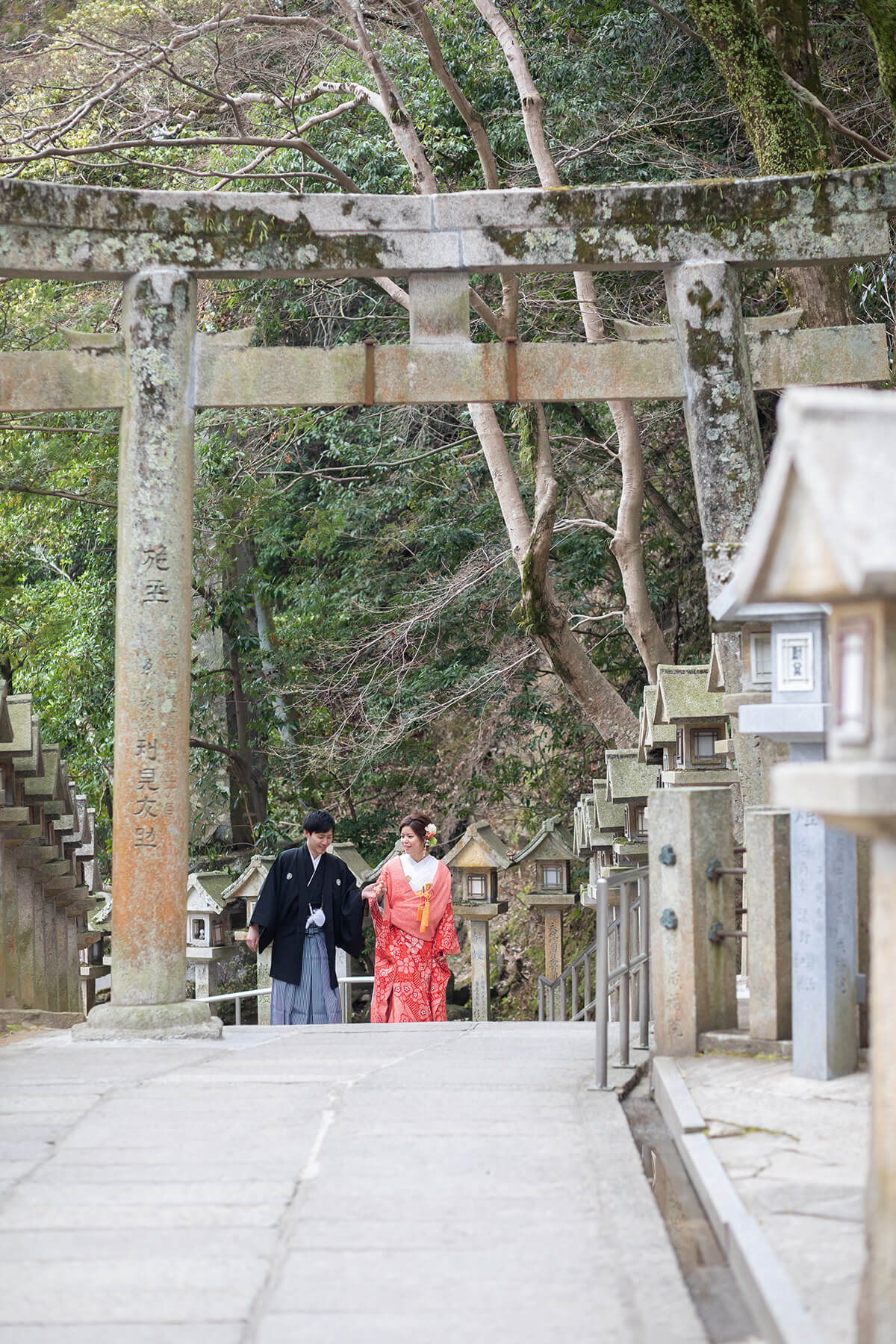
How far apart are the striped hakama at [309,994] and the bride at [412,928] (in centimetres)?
31

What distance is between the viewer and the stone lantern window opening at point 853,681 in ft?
8.34

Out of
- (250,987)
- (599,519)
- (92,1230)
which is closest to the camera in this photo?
(92,1230)

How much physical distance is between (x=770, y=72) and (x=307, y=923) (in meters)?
6.40

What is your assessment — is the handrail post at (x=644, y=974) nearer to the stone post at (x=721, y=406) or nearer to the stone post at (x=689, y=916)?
the stone post at (x=689, y=916)

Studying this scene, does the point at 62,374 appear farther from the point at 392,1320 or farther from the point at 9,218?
the point at 392,1320

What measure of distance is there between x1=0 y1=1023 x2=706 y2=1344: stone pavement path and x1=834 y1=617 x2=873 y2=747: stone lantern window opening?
4.47ft

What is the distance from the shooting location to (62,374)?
771 centimetres

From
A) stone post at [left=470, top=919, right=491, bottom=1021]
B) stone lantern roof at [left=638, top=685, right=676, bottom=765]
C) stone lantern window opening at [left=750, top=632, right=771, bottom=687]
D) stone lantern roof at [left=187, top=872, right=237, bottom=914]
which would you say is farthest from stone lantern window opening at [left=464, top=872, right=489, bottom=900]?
stone lantern window opening at [left=750, top=632, right=771, bottom=687]

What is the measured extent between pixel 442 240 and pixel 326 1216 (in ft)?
18.5

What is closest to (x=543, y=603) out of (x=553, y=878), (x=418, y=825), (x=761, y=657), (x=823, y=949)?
(x=553, y=878)

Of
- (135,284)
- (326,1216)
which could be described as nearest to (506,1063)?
(326,1216)

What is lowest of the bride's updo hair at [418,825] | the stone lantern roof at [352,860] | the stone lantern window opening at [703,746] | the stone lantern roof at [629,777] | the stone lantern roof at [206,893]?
the stone lantern roof at [206,893]

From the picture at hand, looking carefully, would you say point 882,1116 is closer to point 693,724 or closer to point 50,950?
point 693,724

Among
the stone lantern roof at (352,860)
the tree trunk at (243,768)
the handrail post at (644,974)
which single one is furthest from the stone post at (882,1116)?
the tree trunk at (243,768)
